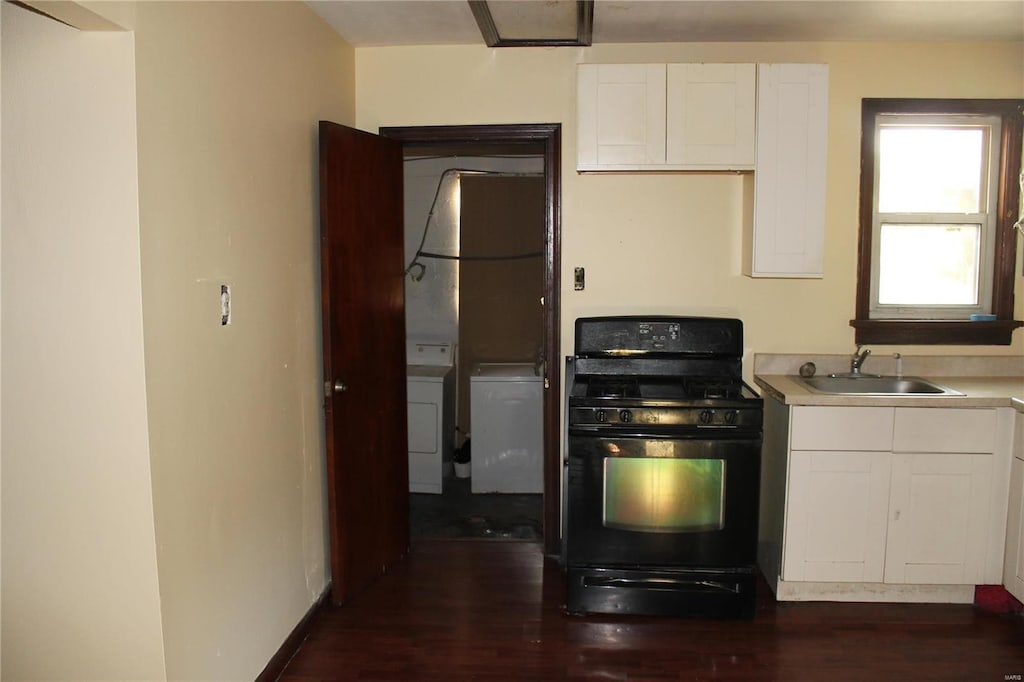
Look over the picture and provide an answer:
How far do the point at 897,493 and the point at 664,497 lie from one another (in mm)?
913

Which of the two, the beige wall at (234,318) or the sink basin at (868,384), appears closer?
the beige wall at (234,318)

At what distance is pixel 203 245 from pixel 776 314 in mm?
2488

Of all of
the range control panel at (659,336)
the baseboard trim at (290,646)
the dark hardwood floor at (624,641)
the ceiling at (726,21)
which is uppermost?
the ceiling at (726,21)

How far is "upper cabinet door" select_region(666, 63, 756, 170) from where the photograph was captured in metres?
3.32

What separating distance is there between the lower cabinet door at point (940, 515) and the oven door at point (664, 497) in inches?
22.8

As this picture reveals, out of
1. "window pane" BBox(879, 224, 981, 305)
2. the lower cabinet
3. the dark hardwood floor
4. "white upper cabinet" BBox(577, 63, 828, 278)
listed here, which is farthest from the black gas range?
"window pane" BBox(879, 224, 981, 305)

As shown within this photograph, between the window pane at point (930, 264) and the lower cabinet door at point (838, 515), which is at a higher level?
the window pane at point (930, 264)

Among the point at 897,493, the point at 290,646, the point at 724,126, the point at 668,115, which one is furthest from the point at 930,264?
the point at 290,646

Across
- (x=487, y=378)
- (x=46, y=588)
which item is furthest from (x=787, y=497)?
(x=46, y=588)

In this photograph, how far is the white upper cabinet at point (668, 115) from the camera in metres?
3.32

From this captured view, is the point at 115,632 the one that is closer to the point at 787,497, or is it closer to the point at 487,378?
the point at 787,497

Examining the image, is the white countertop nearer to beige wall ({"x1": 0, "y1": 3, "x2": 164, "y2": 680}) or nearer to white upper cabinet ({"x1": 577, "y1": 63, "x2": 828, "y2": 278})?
white upper cabinet ({"x1": 577, "y1": 63, "x2": 828, "y2": 278})

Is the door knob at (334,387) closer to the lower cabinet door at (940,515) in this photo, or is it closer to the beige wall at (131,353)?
the beige wall at (131,353)

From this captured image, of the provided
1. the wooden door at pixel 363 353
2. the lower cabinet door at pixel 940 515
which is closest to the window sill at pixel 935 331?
the lower cabinet door at pixel 940 515
